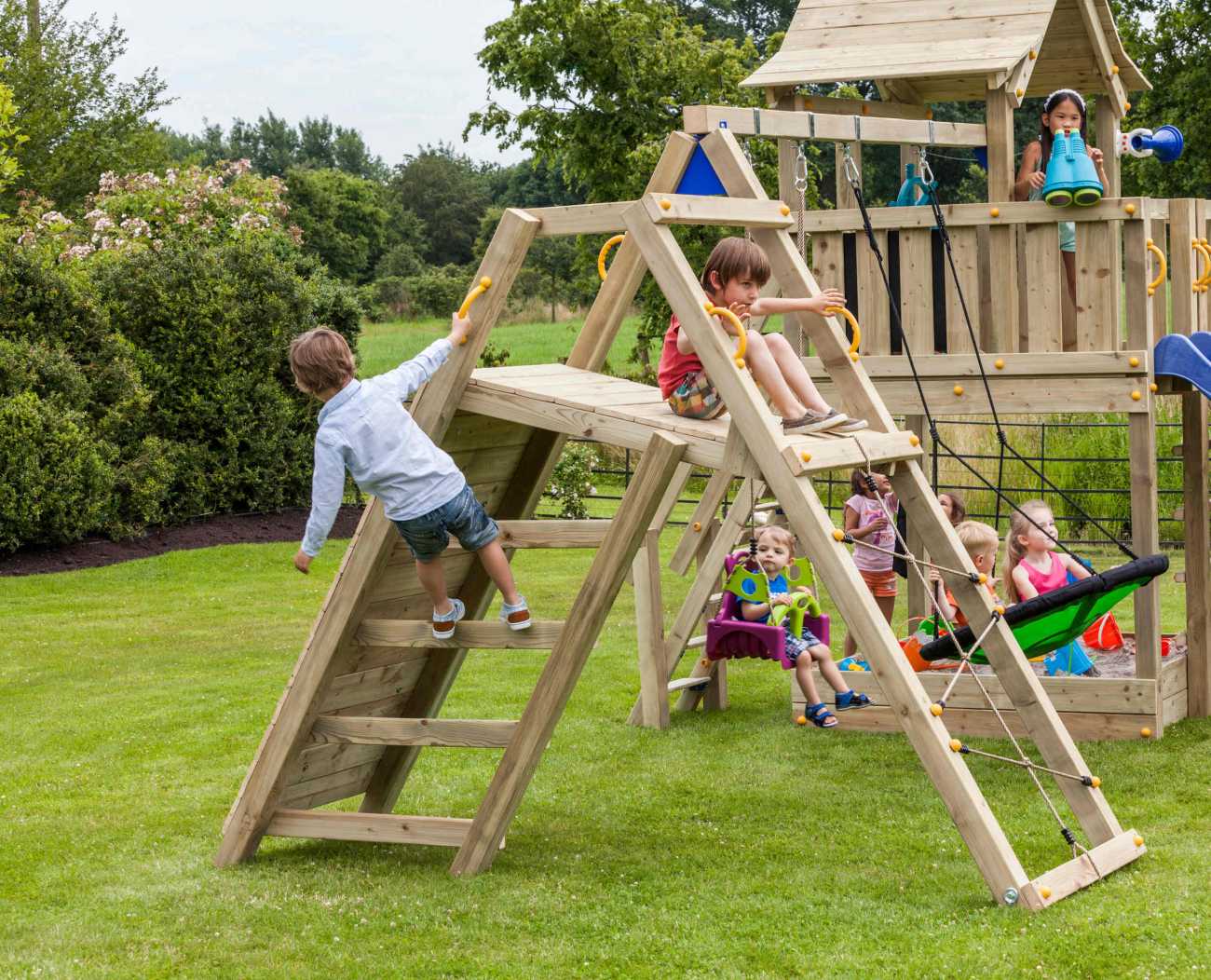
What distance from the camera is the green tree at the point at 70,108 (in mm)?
33188

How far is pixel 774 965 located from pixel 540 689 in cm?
144

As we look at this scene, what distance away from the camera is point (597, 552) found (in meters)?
6.20

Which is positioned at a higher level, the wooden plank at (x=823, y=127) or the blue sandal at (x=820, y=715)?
the wooden plank at (x=823, y=127)

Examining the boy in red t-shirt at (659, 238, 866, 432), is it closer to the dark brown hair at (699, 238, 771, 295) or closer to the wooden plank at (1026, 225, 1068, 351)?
the dark brown hair at (699, 238, 771, 295)

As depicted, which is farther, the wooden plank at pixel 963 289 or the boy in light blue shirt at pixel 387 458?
the wooden plank at pixel 963 289

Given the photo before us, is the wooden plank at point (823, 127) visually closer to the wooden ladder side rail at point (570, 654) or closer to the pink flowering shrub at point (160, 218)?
the wooden ladder side rail at point (570, 654)

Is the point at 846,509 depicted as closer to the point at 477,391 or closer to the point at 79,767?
the point at 477,391

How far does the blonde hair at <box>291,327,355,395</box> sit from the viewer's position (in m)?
5.80

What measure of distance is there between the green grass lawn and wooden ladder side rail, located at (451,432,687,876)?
0.26m

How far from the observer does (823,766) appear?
26.7 feet

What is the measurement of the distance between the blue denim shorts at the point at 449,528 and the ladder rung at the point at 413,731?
0.71m

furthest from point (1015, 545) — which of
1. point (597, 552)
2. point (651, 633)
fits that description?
point (597, 552)

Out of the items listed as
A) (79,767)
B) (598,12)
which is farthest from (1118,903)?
(598,12)

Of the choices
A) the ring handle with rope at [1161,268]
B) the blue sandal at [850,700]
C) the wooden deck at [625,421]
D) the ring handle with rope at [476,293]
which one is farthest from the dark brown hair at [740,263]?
the ring handle with rope at [1161,268]
